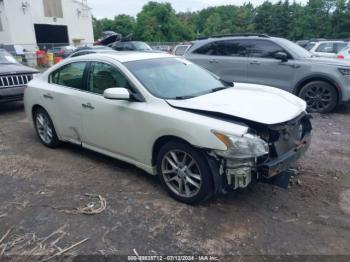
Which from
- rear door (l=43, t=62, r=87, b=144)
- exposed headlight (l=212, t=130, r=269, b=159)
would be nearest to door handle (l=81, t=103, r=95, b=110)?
rear door (l=43, t=62, r=87, b=144)

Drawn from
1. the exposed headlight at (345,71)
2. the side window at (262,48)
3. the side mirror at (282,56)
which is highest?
the side window at (262,48)

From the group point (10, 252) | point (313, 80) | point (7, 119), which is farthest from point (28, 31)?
point (10, 252)

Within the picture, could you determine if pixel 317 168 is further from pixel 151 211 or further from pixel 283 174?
pixel 151 211

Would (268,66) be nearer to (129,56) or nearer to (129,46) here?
(129,56)

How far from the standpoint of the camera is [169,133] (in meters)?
3.52

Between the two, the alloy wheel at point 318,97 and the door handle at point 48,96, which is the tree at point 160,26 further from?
the door handle at point 48,96

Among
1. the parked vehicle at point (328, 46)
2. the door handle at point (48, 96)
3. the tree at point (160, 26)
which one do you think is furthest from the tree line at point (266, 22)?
the door handle at point (48, 96)

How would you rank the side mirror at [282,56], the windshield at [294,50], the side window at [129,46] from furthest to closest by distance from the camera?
the side window at [129,46]
the windshield at [294,50]
the side mirror at [282,56]

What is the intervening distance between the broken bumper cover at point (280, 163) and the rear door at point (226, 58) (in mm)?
4861

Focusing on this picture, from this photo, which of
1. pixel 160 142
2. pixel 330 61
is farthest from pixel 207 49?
pixel 160 142

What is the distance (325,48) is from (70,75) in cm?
1312

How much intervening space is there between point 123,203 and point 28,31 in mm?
39218

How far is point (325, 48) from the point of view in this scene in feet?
48.1

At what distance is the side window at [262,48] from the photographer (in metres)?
7.79
